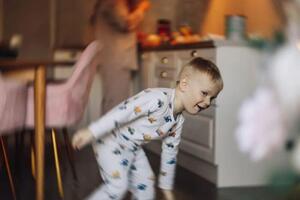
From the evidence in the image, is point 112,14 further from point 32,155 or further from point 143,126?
Answer: point 32,155

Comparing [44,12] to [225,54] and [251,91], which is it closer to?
[225,54]

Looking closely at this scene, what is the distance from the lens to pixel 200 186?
1.29 m

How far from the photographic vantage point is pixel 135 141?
0.81 metres

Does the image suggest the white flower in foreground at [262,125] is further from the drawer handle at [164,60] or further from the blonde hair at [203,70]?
the drawer handle at [164,60]

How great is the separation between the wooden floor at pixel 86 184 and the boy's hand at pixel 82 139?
0.08 feet

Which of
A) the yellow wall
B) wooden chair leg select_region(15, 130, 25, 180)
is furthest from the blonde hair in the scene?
wooden chair leg select_region(15, 130, 25, 180)

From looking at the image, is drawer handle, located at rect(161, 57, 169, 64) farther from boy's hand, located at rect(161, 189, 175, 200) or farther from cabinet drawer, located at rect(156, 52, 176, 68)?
boy's hand, located at rect(161, 189, 175, 200)

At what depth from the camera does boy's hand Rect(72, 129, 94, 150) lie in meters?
0.77

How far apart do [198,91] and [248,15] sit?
0.46m

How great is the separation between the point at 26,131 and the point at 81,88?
19 cm

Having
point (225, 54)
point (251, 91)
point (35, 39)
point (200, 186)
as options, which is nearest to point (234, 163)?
point (200, 186)

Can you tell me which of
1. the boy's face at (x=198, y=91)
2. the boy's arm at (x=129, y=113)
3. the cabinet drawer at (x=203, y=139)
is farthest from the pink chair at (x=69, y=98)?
the cabinet drawer at (x=203, y=139)

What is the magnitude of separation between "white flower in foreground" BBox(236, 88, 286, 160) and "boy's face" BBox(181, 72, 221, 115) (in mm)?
74

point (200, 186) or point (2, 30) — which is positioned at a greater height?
point (2, 30)
